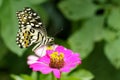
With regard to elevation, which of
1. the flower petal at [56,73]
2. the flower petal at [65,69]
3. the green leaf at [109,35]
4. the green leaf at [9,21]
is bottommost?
the green leaf at [109,35]

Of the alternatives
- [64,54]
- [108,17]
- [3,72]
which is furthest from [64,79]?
[3,72]

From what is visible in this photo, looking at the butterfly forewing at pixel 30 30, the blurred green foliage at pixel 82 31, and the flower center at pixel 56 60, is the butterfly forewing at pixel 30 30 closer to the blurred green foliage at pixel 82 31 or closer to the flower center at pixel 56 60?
the flower center at pixel 56 60

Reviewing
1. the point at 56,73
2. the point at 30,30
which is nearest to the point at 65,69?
the point at 56,73

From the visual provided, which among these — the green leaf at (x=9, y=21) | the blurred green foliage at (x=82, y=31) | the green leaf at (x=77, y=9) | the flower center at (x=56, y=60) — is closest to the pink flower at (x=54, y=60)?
the flower center at (x=56, y=60)

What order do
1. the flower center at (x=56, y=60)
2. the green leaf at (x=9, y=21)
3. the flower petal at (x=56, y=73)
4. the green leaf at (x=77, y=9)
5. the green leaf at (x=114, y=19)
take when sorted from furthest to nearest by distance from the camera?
1. the green leaf at (x=77, y=9)
2. the green leaf at (x=114, y=19)
3. the green leaf at (x=9, y=21)
4. the flower center at (x=56, y=60)
5. the flower petal at (x=56, y=73)

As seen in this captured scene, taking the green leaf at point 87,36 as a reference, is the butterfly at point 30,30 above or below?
above

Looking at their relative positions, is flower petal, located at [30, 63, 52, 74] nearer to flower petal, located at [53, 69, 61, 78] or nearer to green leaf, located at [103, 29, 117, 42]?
flower petal, located at [53, 69, 61, 78]

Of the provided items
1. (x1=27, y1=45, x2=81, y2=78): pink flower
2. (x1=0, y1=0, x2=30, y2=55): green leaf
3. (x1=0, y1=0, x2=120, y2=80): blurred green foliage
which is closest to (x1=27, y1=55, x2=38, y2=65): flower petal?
(x1=27, y1=45, x2=81, y2=78): pink flower
